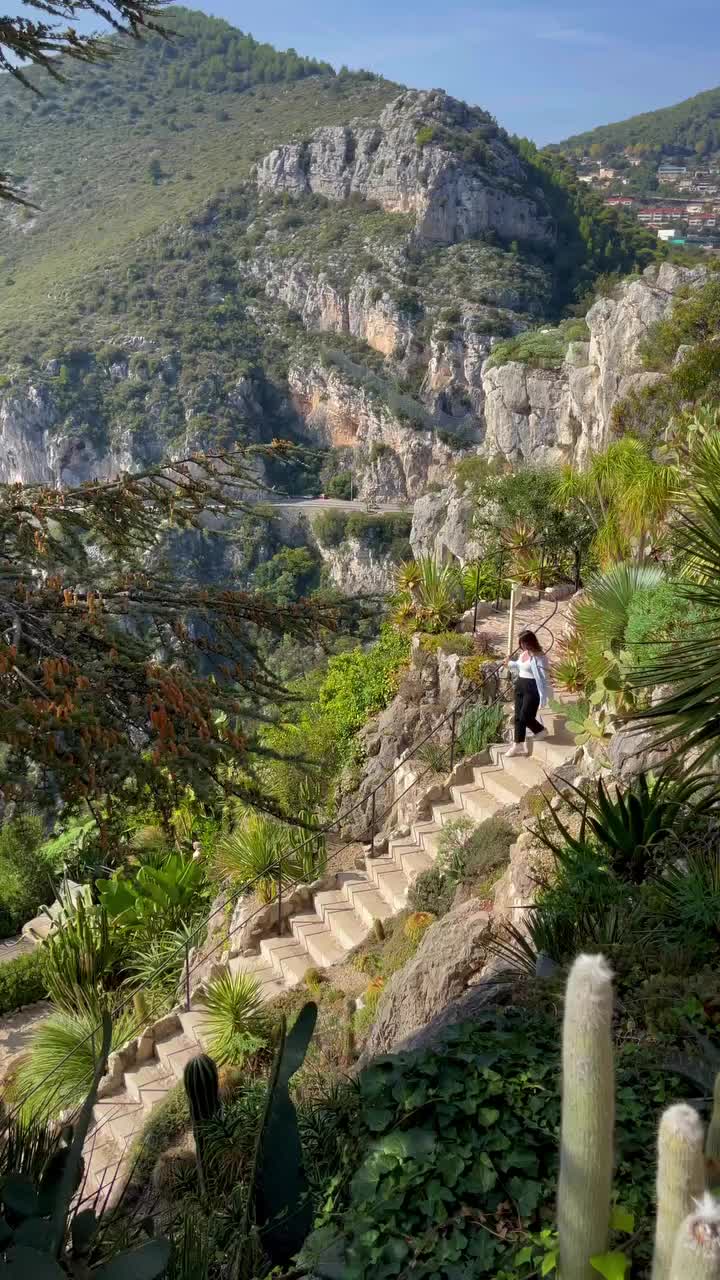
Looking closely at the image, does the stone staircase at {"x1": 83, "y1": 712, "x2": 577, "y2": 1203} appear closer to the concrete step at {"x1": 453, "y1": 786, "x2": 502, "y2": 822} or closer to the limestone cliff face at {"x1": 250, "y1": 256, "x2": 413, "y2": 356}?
the concrete step at {"x1": 453, "y1": 786, "x2": 502, "y2": 822}

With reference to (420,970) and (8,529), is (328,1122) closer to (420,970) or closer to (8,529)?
(420,970)

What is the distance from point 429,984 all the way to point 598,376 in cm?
2598

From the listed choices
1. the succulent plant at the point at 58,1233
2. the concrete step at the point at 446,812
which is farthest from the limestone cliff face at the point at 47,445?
the succulent plant at the point at 58,1233

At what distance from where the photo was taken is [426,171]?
2788 inches

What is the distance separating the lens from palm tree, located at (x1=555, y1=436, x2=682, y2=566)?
32.9 feet

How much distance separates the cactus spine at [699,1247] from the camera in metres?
1.19

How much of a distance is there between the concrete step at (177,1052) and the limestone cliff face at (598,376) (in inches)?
618

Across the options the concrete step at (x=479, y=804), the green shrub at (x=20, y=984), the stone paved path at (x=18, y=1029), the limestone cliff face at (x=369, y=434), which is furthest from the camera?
the limestone cliff face at (x=369, y=434)

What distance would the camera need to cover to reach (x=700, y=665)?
4.22 metres

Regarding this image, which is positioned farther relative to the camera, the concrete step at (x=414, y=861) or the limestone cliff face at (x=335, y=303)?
the limestone cliff face at (x=335, y=303)

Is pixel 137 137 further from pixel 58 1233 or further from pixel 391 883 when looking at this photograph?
pixel 58 1233

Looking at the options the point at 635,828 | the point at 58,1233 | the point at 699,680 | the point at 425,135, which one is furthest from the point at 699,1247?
the point at 425,135

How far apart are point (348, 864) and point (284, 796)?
158 cm

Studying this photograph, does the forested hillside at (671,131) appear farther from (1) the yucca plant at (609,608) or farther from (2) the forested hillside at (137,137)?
(1) the yucca plant at (609,608)
